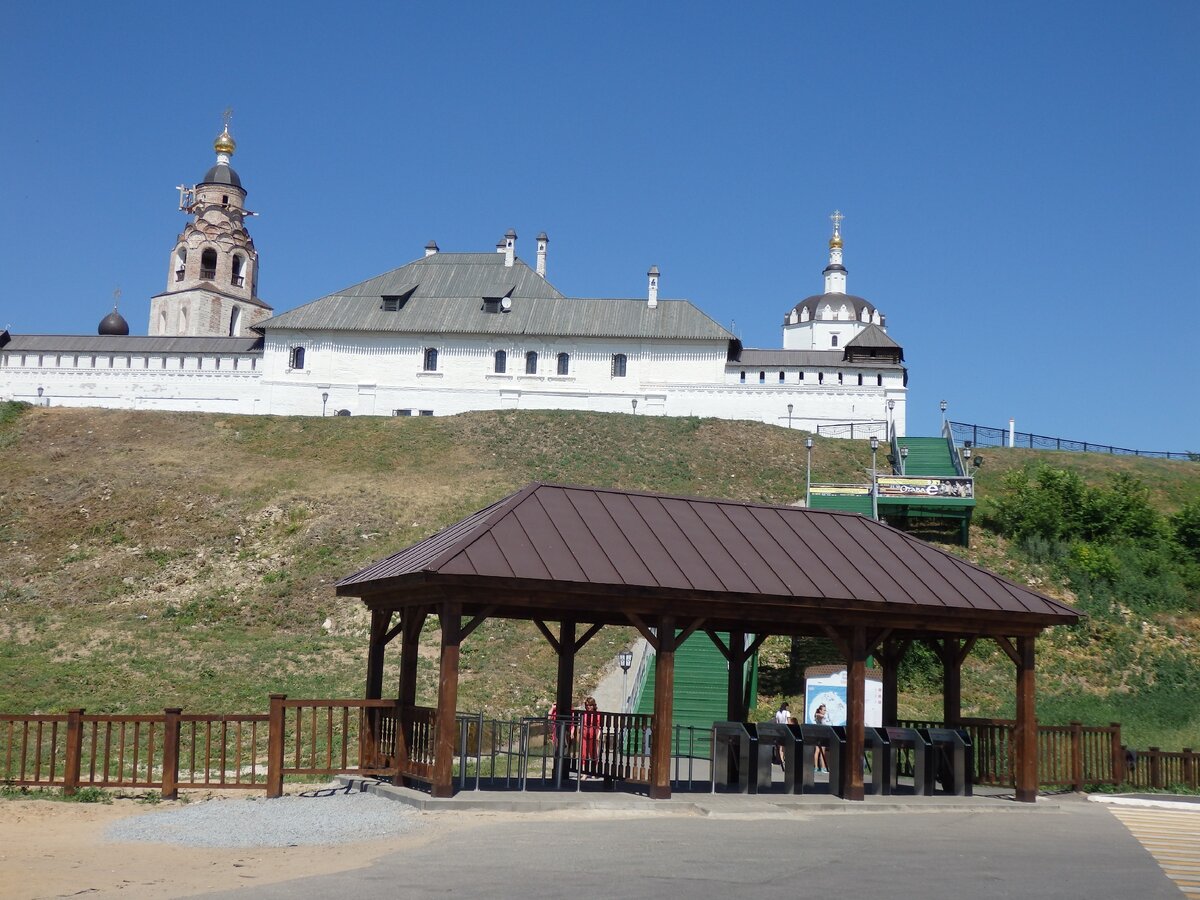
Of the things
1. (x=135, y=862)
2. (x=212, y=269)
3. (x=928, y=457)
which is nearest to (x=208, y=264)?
(x=212, y=269)

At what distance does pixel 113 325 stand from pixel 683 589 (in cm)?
7708

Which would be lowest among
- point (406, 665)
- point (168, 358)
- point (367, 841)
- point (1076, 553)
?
point (367, 841)

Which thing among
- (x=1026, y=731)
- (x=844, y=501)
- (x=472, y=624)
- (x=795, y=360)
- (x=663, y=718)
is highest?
(x=795, y=360)

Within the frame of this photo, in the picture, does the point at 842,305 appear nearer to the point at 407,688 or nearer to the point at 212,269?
the point at 212,269

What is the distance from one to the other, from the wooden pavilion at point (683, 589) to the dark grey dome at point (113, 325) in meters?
72.8

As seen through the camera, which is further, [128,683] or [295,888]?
[128,683]

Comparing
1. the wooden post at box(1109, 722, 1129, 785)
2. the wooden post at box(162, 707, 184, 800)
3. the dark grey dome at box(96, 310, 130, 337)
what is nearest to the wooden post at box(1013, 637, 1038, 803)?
the wooden post at box(1109, 722, 1129, 785)

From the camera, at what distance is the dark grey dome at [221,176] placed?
91062 millimetres

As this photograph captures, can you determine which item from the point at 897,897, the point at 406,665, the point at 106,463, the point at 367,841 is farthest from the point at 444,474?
the point at 897,897

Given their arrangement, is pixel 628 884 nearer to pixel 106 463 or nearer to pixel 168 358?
pixel 106 463

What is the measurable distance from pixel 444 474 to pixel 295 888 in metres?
41.9

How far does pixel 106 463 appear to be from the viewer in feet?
171

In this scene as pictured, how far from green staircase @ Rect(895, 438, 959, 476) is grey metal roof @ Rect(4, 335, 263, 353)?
1371 inches

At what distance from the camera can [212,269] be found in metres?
90.6
